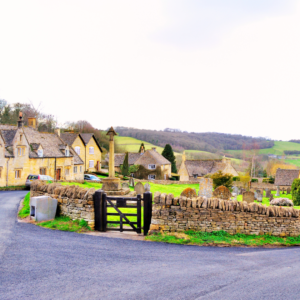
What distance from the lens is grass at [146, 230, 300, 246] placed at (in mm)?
10288

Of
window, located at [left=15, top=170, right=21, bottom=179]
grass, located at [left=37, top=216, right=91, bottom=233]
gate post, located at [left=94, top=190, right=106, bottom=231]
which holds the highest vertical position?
gate post, located at [left=94, top=190, right=106, bottom=231]

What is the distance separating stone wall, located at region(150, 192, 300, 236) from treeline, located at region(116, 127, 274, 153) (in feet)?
348

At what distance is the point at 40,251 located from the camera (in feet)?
29.2

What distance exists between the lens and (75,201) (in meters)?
12.5

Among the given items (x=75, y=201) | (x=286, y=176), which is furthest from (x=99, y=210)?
(x=286, y=176)

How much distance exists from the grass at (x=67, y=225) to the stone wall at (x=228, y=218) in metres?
3.44

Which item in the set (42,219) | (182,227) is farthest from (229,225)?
(42,219)

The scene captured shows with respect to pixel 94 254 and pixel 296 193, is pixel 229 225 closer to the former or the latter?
pixel 94 254

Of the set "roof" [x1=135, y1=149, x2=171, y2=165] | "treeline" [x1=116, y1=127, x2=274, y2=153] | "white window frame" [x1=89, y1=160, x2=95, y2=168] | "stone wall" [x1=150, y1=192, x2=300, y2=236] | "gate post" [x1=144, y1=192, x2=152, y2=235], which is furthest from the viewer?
"treeline" [x1=116, y1=127, x2=274, y2=153]

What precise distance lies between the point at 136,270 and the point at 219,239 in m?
4.24

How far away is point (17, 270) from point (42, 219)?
5.85 meters

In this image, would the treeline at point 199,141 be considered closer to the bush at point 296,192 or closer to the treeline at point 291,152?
the treeline at point 291,152

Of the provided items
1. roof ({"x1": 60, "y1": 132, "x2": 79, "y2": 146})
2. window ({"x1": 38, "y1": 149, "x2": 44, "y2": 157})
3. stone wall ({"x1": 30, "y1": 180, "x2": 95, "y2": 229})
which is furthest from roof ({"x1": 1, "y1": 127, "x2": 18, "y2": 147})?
stone wall ({"x1": 30, "y1": 180, "x2": 95, "y2": 229})

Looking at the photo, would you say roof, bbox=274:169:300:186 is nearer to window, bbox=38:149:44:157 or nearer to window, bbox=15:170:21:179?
window, bbox=38:149:44:157
